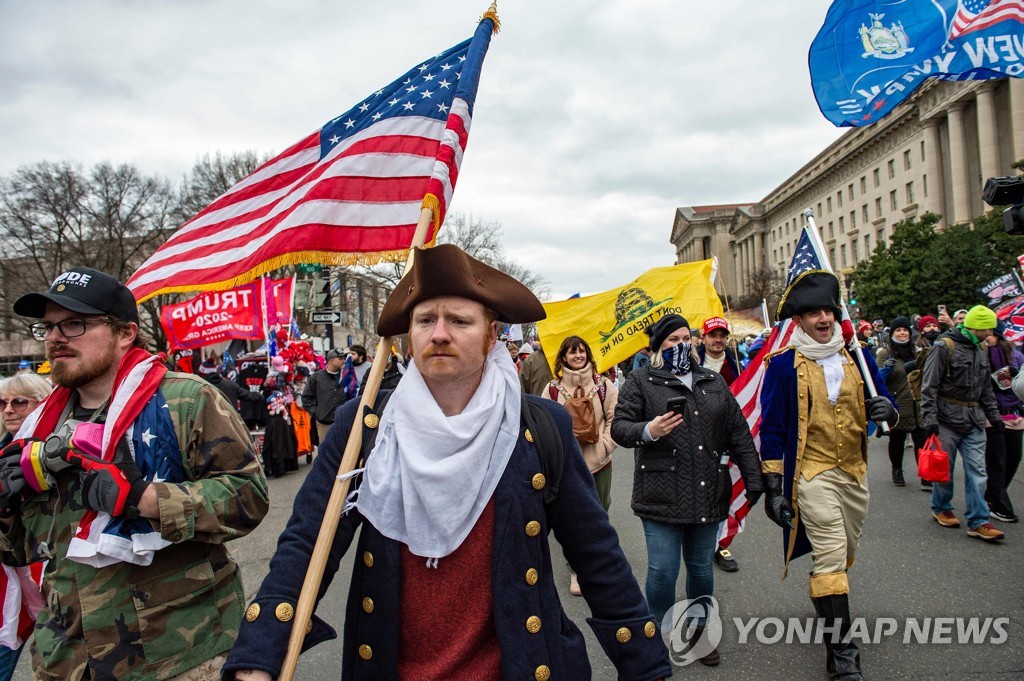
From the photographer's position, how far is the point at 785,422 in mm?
4188

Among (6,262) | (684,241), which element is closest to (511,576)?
(6,262)

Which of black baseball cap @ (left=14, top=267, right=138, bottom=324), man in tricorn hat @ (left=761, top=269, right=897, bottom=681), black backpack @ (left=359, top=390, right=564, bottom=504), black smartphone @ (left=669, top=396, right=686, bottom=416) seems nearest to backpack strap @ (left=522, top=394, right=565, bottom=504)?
black backpack @ (left=359, top=390, right=564, bottom=504)

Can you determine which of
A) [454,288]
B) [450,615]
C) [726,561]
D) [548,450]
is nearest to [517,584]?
[450,615]

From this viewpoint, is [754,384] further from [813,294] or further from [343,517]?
[343,517]

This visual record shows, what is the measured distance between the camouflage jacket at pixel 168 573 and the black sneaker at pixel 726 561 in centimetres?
417

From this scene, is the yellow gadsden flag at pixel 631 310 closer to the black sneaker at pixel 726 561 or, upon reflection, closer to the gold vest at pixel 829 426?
the black sneaker at pixel 726 561

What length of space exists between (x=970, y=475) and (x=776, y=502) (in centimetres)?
321

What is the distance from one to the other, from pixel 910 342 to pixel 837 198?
252 feet

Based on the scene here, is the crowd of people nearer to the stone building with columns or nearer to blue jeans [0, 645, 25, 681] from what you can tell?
blue jeans [0, 645, 25, 681]

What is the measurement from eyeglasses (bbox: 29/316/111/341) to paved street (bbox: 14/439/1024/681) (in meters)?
2.49

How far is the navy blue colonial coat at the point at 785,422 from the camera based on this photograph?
13.5ft

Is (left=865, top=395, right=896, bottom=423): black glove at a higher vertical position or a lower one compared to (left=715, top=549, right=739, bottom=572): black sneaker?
higher

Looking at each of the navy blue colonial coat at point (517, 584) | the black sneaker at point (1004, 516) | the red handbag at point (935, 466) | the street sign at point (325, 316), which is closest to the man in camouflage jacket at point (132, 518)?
the navy blue colonial coat at point (517, 584)

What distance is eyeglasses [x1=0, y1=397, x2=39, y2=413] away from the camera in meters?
3.62
